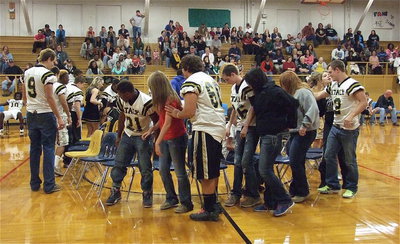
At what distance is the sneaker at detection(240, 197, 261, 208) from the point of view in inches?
180

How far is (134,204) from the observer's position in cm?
473

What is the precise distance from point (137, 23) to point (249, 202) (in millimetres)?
15869

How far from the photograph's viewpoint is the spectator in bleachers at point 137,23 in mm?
18797

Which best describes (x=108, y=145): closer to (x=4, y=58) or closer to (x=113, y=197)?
(x=113, y=197)

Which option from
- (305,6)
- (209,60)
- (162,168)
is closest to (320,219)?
(162,168)

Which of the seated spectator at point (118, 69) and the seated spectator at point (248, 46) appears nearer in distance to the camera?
the seated spectator at point (118, 69)

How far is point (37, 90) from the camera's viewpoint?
518 cm

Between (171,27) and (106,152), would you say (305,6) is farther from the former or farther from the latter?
(106,152)

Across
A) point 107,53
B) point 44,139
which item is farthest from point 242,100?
point 107,53

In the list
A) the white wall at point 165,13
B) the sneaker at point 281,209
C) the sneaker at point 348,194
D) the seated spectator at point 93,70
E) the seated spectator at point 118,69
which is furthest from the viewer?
the white wall at point 165,13

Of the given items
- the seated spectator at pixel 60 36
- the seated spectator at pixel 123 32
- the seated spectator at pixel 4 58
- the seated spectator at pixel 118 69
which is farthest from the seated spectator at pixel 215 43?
the seated spectator at pixel 4 58

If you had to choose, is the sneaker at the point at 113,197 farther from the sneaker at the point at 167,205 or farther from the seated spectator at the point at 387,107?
the seated spectator at the point at 387,107

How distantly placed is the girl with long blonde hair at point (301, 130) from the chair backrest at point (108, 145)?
7.06 ft

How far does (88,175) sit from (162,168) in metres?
2.25
